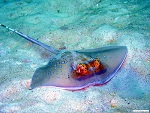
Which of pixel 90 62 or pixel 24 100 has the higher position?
pixel 90 62

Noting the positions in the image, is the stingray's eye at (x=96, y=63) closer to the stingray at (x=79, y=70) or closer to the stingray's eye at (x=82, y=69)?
the stingray at (x=79, y=70)

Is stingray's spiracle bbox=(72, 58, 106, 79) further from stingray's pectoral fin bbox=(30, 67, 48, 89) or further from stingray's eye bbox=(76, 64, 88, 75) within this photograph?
stingray's pectoral fin bbox=(30, 67, 48, 89)

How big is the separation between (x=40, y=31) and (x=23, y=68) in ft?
5.29

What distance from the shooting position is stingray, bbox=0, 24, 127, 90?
2.99 meters

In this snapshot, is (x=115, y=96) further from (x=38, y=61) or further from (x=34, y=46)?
(x=34, y=46)

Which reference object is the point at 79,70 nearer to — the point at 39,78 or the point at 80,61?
the point at 80,61

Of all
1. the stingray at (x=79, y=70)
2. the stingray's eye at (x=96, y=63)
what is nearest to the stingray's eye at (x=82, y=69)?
the stingray at (x=79, y=70)

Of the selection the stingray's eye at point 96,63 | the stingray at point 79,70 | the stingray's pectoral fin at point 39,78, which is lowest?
the stingray's pectoral fin at point 39,78

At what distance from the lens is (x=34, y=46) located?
4777mm

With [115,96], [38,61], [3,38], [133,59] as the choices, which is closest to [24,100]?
[38,61]

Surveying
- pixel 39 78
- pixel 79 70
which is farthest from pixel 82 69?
pixel 39 78

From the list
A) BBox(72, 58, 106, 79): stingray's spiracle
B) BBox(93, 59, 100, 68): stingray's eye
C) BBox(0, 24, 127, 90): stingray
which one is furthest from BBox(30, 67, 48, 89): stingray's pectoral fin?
BBox(93, 59, 100, 68): stingray's eye

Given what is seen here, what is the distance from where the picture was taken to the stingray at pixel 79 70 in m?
2.99

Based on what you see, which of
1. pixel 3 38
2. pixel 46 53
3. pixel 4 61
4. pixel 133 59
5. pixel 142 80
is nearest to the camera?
pixel 142 80
